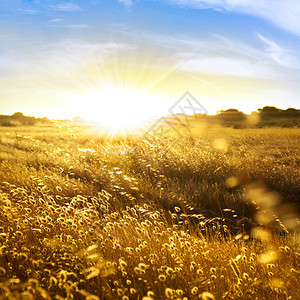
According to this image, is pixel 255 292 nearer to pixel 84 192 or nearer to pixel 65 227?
pixel 65 227

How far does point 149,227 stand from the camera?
3387 mm

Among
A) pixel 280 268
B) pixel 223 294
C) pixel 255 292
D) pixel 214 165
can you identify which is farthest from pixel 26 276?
pixel 214 165

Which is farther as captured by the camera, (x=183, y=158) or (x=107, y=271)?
(x=183, y=158)

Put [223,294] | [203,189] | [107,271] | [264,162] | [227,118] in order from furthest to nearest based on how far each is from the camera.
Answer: [227,118] < [264,162] < [203,189] < [107,271] < [223,294]

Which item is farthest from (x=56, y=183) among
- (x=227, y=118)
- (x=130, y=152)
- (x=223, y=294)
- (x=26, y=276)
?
(x=227, y=118)

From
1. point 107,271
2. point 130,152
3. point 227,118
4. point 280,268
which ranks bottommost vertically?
point 280,268

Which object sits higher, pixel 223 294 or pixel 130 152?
pixel 130 152

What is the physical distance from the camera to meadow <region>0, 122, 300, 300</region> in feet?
6.23

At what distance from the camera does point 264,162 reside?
24.4ft

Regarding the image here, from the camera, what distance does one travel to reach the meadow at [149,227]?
190cm

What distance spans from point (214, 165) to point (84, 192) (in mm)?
3301

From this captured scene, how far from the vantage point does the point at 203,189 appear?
5.41m

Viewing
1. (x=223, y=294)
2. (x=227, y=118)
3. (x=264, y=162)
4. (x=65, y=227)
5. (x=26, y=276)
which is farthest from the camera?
(x=227, y=118)

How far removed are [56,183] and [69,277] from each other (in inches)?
130
